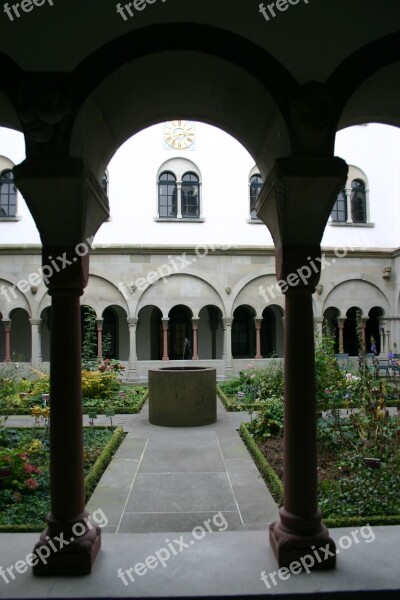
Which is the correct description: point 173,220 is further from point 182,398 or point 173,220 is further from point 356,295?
point 182,398

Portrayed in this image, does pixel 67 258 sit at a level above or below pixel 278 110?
below

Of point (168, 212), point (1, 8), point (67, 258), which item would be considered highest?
point (168, 212)

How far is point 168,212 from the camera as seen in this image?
62.2ft

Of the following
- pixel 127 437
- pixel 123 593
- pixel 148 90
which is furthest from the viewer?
pixel 127 437

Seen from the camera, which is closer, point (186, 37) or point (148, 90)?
point (186, 37)

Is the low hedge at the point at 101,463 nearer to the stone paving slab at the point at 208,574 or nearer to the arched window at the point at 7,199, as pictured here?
the stone paving slab at the point at 208,574

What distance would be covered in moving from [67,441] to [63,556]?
72 centimetres

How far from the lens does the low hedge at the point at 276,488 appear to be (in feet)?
14.3

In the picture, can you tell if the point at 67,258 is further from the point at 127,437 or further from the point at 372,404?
the point at 127,437

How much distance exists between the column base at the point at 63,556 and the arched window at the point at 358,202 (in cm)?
1820

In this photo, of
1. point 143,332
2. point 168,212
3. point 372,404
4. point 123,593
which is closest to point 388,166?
point 168,212

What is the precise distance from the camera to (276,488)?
546cm

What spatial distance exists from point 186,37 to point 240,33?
1.23ft

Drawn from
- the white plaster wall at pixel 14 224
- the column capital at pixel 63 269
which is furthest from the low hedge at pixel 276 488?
the white plaster wall at pixel 14 224
